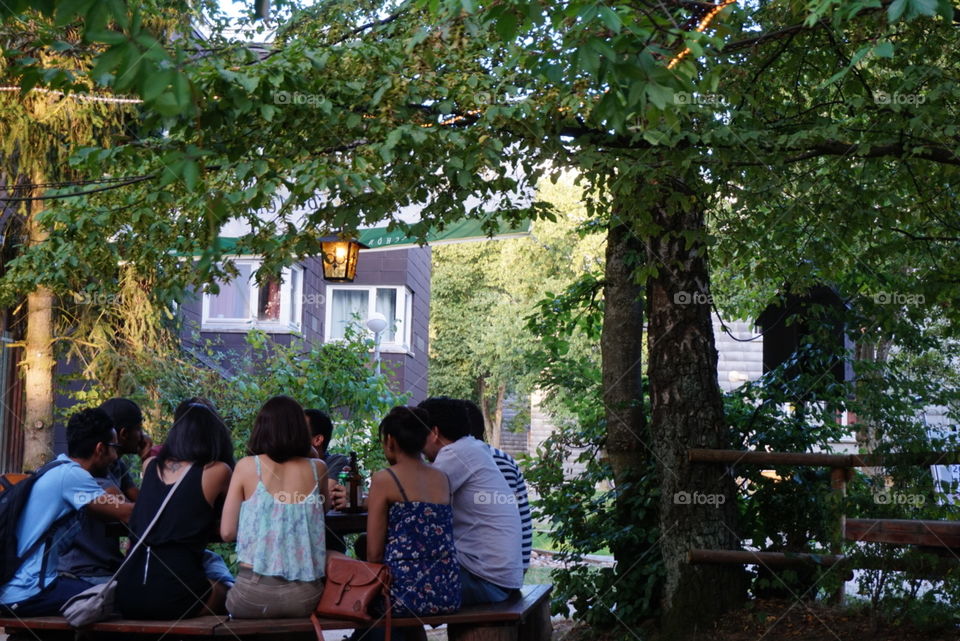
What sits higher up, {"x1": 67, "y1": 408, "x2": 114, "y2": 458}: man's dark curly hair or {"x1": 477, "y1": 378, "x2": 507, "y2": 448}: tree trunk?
{"x1": 67, "y1": 408, "x2": 114, "y2": 458}: man's dark curly hair

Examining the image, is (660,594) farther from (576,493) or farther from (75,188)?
(75,188)

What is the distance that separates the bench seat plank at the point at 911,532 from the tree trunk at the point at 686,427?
1.87 metres

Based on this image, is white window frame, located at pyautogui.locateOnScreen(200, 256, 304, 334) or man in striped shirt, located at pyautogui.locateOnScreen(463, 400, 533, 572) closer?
man in striped shirt, located at pyautogui.locateOnScreen(463, 400, 533, 572)

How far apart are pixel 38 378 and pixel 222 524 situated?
5.48m

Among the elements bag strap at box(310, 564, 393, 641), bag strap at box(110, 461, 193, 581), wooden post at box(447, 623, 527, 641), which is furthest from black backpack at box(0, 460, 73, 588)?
wooden post at box(447, 623, 527, 641)

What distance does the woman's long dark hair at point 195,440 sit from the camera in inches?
229

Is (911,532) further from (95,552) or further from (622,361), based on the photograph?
(95,552)

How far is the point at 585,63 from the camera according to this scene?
393 cm

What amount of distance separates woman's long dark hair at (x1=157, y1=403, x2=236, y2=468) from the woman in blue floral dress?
34.0 inches

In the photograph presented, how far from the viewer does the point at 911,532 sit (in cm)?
601

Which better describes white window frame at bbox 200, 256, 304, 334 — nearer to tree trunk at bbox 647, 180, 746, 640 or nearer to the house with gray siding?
the house with gray siding

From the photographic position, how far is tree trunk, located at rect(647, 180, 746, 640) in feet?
25.8

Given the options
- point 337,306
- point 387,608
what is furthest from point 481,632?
point 337,306

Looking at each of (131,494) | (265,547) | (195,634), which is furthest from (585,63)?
(131,494)
